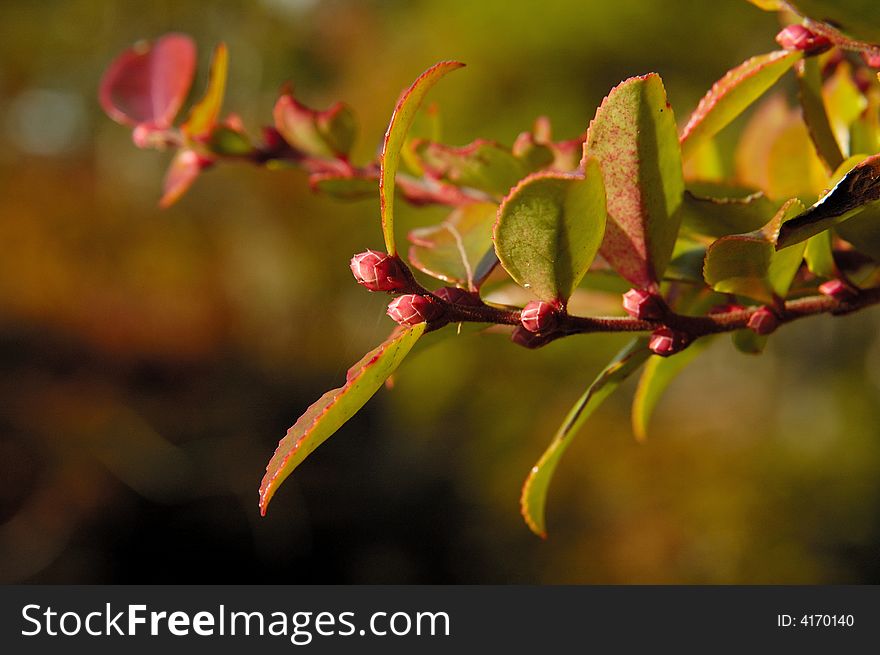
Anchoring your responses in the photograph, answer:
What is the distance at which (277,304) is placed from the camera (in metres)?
3.76

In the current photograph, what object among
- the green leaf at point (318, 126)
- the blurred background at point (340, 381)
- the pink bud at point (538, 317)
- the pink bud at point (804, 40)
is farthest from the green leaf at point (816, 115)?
the blurred background at point (340, 381)

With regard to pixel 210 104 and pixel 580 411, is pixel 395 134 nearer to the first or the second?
pixel 580 411

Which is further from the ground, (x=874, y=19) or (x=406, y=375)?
(x=406, y=375)

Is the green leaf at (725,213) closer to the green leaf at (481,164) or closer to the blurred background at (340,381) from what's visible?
the green leaf at (481,164)

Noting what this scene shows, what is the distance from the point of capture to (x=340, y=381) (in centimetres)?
307

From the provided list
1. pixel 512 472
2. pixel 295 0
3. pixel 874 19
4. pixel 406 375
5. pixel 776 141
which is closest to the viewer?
pixel 874 19

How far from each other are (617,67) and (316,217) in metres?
1.46

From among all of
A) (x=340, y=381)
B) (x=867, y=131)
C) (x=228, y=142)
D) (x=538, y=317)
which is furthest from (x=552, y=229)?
(x=340, y=381)

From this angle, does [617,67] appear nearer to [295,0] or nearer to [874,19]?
[295,0]

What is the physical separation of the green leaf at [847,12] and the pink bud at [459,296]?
0.39 ft

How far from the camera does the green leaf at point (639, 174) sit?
23 centimetres

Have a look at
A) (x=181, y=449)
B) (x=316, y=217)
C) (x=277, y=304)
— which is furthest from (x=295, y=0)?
(x=181, y=449)

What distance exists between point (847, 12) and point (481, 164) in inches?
5.8

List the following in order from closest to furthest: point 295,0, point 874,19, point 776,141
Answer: point 874,19, point 776,141, point 295,0
